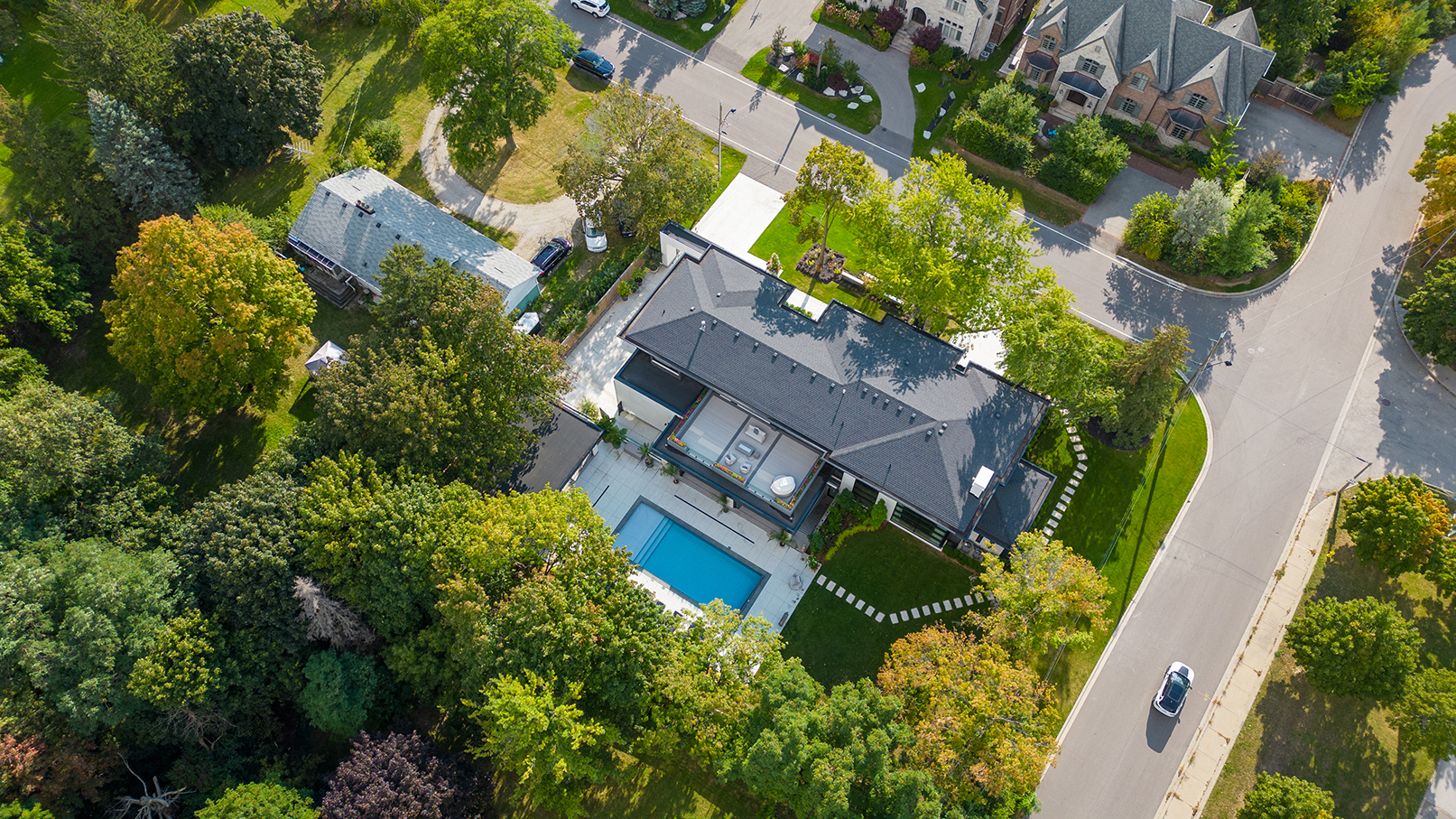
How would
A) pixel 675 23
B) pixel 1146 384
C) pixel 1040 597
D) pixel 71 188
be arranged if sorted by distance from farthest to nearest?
1. pixel 675 23
2. pixel 71 188
3. pixel 1146 384
4. pixel 1040 597

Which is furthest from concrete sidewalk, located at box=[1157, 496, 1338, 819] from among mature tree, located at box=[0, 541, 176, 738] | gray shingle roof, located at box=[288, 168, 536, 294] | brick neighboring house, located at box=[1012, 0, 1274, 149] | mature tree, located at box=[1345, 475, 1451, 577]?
mature tree, located at box=[0, 541, 176, 738]

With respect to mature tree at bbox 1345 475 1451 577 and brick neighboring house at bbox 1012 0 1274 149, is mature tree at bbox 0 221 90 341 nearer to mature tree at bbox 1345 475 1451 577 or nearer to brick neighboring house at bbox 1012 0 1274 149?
brick neighboring house at bbox 1012 0 1274 149

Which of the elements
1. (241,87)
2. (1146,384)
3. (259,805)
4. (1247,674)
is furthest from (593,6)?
(1247,674)

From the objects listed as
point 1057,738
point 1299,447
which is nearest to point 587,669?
point 1057,738

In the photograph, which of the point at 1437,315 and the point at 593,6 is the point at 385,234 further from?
the point at 1437,315

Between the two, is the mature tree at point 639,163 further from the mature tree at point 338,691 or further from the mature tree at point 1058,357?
the mature tree at point 338,691

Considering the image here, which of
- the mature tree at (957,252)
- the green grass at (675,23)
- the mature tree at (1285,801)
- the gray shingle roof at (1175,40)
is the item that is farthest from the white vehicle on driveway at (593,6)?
the mature tree at (1285,801)

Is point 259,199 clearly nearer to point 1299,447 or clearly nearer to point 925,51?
point 925,51
